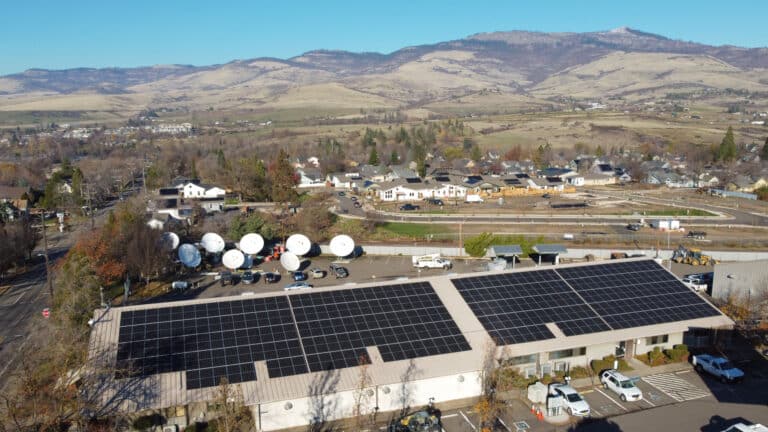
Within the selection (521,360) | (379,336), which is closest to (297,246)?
(379,336)

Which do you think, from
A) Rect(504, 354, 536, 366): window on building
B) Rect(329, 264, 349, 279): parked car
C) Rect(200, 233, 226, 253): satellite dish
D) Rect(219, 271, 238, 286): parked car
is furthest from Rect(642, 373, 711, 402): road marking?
Rect(200, 233, 226, 253): satellite dish

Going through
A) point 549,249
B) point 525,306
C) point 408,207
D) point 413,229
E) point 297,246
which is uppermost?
point 525,306

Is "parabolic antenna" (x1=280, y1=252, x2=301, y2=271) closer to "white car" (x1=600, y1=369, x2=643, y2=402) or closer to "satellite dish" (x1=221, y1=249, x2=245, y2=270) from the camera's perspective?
"satellite dish" (x1=221, y1=249, x2=245, y2=270)

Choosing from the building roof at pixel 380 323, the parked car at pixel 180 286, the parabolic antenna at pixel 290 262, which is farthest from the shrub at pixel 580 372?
the parked car at pixel 180 286

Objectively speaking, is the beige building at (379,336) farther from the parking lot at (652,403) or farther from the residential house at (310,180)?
the residential house at (310,180)

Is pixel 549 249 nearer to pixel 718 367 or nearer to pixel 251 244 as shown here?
pixel 718 367

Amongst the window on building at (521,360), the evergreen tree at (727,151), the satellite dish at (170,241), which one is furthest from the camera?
the evergreen tree at (727,151)
